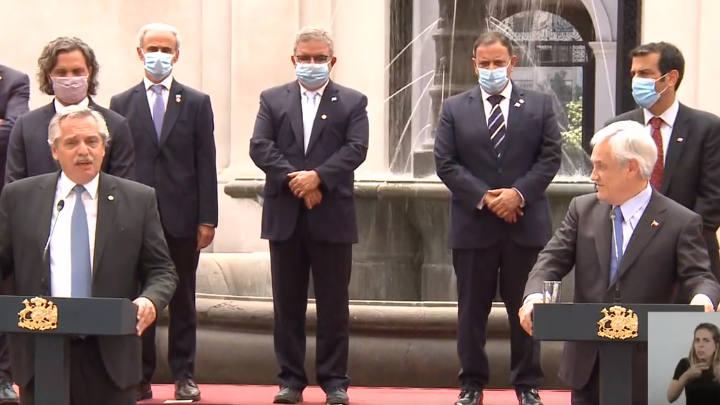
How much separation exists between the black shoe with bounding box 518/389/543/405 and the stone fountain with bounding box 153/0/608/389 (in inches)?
38.6

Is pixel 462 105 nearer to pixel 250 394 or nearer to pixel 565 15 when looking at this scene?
pixel 250 394

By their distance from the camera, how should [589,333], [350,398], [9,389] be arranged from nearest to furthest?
[589,333] → [9,389] → [350,398]

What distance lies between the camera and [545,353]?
750 cm

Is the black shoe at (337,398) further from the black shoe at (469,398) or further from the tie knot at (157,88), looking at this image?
the tie knot at (157,88)

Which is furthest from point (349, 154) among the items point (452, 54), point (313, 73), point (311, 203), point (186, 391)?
point (452, 54)

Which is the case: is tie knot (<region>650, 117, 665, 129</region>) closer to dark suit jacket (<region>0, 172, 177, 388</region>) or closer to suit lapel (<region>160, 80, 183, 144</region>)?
suit lapel (<region>160, 80, 183, 144</region>)

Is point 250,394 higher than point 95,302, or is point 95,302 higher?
point 95,302

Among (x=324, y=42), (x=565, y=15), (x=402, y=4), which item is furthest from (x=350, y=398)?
(x=565, y=15)

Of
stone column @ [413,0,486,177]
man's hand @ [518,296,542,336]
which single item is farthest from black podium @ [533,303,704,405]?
stone column @ [413,0,486,177]

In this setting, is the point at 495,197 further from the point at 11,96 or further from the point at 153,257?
the point at 11,96

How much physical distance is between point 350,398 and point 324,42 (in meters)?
1.71

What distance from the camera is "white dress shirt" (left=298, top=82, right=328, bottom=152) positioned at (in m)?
6.76

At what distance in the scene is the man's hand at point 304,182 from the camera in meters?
6.56

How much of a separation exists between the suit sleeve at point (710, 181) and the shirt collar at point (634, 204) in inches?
57.3
